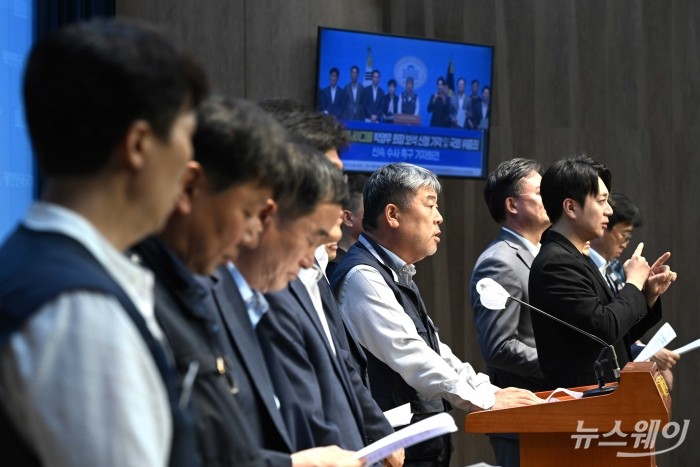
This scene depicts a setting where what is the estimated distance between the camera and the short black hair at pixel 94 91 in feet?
3.09

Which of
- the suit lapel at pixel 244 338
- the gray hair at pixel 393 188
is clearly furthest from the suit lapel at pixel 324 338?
the gray hair at pixel 393 188

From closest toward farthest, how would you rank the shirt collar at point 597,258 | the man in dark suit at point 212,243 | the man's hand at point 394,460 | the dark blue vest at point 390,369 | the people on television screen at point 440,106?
the man in dark suit at point 212,243
the man's hand at point 394,460
the dark blue vest at point 390,369
the shirt collar at point 597,258
the people on television screen at point 440,106

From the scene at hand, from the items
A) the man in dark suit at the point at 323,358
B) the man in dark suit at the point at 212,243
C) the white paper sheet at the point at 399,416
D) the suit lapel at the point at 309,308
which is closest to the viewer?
the man in dark suit at the point at 212,243

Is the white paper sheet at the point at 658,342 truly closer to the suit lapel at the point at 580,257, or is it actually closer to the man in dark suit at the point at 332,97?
the suit lapel at the point at 580,257

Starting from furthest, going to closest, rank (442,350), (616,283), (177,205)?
(616,283)
(442,350)
(177,205)

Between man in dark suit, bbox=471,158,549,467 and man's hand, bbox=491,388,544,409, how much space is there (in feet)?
1.07

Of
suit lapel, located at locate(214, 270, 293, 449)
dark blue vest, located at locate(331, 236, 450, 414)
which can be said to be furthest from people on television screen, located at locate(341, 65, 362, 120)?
suit lapel, located at locate(214, 270, 293, 449)

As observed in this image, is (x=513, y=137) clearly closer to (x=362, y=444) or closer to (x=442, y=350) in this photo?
(x=442, y=350)

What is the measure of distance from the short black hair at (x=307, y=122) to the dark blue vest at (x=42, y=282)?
1.32 meters

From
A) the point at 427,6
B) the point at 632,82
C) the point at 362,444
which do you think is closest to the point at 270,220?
the point at 362,444

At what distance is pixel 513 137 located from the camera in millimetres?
6477

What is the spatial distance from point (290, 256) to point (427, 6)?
4826 mm

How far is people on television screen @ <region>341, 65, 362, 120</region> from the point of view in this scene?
576 centimetres

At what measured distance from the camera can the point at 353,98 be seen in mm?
5773
